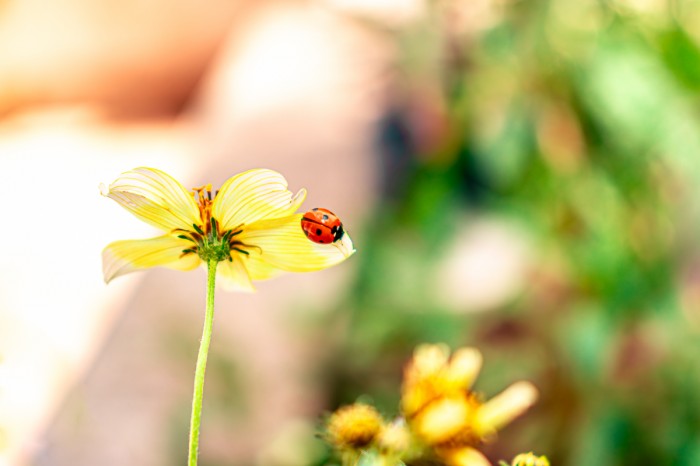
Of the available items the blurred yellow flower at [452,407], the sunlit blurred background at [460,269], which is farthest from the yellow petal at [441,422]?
the sunlit blurred background at [460,269]

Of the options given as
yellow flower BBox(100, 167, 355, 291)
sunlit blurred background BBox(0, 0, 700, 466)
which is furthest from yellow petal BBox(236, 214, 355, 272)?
sunlit blurred background BBox(0, 0, 700, 466)

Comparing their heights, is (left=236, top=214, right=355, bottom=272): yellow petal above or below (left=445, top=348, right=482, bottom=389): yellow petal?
above

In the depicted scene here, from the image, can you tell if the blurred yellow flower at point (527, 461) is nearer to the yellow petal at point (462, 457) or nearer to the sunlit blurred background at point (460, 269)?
the yellow petal at point (462, 457)

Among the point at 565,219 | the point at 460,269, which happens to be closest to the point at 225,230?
the point at 565,219

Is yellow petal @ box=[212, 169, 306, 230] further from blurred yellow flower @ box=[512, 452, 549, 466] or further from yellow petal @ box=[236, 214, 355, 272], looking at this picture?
blurred yellow flower @ box=[512, 452, 549, 466]

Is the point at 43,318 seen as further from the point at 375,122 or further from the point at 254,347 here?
the point at 375,122

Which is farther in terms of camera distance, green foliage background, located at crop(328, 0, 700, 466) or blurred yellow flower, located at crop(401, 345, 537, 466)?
green foliage background, located at crop(328, 0, 700, 466)

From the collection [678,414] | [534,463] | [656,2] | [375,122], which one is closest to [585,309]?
[678,414]
